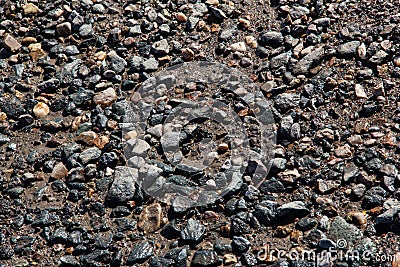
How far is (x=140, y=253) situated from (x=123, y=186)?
67 centimetres

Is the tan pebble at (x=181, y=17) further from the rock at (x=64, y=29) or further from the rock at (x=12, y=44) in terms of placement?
the rock at (x=12, y=44)

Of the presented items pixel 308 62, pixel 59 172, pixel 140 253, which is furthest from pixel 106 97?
pixel 308 62

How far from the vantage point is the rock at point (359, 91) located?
5.34 meters

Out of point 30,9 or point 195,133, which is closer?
point 195,133

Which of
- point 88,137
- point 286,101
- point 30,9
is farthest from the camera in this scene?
point 30,9

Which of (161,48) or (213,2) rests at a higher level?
(213,2)

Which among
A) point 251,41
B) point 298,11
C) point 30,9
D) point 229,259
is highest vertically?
point 298,11

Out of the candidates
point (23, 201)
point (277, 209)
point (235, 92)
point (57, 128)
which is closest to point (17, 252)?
point (23, 201)

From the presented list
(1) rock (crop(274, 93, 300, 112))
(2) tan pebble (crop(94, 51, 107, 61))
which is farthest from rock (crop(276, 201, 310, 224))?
(2) tan pebble (crop(94, 51, 107, 61))

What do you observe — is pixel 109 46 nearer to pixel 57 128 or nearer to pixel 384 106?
pixel 57 128

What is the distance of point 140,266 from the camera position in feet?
14.4

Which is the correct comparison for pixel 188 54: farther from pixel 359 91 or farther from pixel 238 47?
pixel 359 91

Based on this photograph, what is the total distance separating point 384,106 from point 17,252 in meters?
3.52

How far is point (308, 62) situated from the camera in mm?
5699
